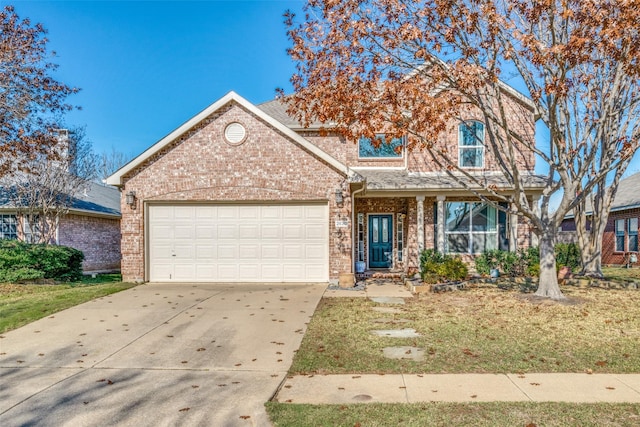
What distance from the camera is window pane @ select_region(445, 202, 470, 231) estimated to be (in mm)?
15555

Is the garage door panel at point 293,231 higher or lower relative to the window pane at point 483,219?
lower

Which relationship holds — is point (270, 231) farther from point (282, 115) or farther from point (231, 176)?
point (282, 115)

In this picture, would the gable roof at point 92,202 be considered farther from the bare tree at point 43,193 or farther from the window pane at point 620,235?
the window pane at point 620,235

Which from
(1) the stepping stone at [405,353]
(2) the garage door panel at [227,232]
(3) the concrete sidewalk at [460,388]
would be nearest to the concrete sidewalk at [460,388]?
(3) the concrete sidewalk at [460,388]

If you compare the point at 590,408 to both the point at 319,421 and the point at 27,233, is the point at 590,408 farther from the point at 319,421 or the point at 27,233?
the point at 27,233

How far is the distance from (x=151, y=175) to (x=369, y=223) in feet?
25.4

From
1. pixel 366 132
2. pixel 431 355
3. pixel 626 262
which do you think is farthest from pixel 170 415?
pixel 626 262

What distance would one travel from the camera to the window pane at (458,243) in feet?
51.0

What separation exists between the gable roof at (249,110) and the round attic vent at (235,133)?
560mm

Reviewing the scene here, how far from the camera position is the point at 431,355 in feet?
20.6

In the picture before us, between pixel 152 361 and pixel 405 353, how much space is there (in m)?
3.53

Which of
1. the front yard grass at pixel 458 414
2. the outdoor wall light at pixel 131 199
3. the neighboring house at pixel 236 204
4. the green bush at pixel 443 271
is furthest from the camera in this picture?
the outdoor wall light at pixel 131 199

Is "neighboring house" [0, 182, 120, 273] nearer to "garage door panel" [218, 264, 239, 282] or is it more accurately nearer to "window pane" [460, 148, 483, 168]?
"garage door panel" [218, 264, 239, 282]

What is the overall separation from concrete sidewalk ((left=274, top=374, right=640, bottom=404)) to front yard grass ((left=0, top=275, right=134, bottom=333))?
612 cm
